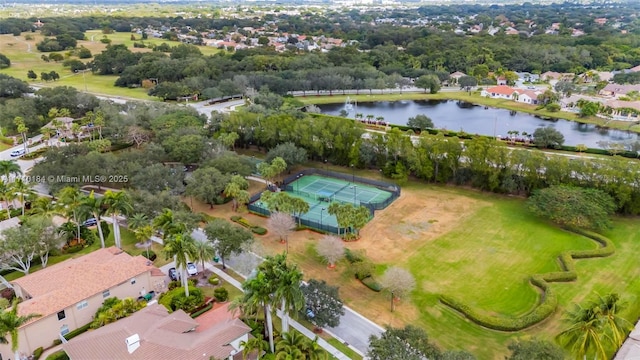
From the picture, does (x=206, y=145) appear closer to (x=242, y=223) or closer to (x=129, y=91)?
(x=242, y=223)

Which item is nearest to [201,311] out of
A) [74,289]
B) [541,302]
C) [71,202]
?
[74,289]

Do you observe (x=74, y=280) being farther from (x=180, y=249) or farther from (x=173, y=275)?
(x=180, y=249)

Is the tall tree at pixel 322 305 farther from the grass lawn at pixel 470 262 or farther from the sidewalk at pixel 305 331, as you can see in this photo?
the grass lawn at pixel 470 262

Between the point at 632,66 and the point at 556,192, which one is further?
the point at 632,66

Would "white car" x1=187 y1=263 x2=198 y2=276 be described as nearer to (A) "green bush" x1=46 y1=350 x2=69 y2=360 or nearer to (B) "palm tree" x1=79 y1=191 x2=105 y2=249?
(B) "palm tree" x1=79 y1=191 x2=105 y2=249

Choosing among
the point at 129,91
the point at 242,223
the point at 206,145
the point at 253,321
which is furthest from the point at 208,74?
the point at 253,321

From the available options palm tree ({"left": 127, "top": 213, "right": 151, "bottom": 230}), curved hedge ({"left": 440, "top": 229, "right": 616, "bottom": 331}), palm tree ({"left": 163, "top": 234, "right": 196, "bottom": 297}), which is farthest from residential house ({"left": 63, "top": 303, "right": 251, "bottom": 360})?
curved hedge ({"left": 440, "top": 229, "right": 616, "bottom": 331})

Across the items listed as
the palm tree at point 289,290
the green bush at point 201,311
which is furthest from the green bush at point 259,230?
the palm tree at point 289,290
